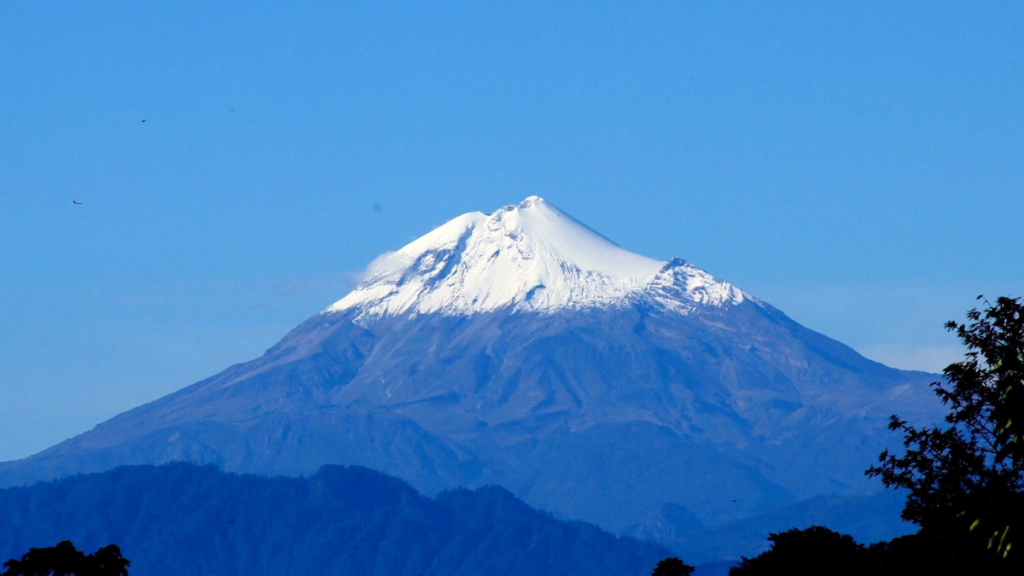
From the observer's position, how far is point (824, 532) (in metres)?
74.9

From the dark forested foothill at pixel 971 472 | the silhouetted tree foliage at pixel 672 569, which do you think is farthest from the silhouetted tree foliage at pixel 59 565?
the silhouetted tree foliage at pixel 672 569

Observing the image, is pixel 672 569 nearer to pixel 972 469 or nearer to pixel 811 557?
pixel 811 557

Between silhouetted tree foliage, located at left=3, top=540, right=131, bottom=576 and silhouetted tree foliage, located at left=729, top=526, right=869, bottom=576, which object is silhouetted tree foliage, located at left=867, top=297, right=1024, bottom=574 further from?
silhouetted tree foliage, located at left=3, top=540, right=131, bottom=576

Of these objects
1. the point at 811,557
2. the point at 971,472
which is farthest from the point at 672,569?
the point at 971,472

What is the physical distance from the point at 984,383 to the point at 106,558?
1042 inches

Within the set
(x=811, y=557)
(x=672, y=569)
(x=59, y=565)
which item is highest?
(x=672, y=569)

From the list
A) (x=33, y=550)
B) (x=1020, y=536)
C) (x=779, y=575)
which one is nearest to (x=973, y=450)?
(x=1020, y=536)

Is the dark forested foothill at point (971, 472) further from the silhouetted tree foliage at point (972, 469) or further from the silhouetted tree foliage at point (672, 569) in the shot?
the silhouetted tree foliage at point (672, 569)

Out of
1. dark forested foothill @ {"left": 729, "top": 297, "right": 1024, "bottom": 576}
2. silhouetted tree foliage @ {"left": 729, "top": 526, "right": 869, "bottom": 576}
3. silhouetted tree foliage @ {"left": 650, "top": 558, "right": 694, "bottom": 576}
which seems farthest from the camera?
silhouetted tree foliage @ {"left": 650, "top": 558, "right": 694, "bottom": 576}

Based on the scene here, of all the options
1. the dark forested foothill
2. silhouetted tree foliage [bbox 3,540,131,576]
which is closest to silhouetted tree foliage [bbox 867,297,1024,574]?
the dark forested foothill

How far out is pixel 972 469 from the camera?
51812 mm

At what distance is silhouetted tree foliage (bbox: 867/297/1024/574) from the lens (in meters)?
44.8

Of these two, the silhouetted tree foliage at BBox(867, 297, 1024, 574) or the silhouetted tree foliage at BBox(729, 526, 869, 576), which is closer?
the silhouetted tree foliage at BBox(867, 297, 1024, 574)

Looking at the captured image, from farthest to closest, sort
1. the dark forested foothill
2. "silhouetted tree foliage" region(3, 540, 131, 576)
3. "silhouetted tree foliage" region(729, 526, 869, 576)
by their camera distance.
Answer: "silhouetted tree foliage" region(729, 526, 869, 576), "silhouetted tree foliage" region(3, 540, 131, 576), the dark forested foothill
